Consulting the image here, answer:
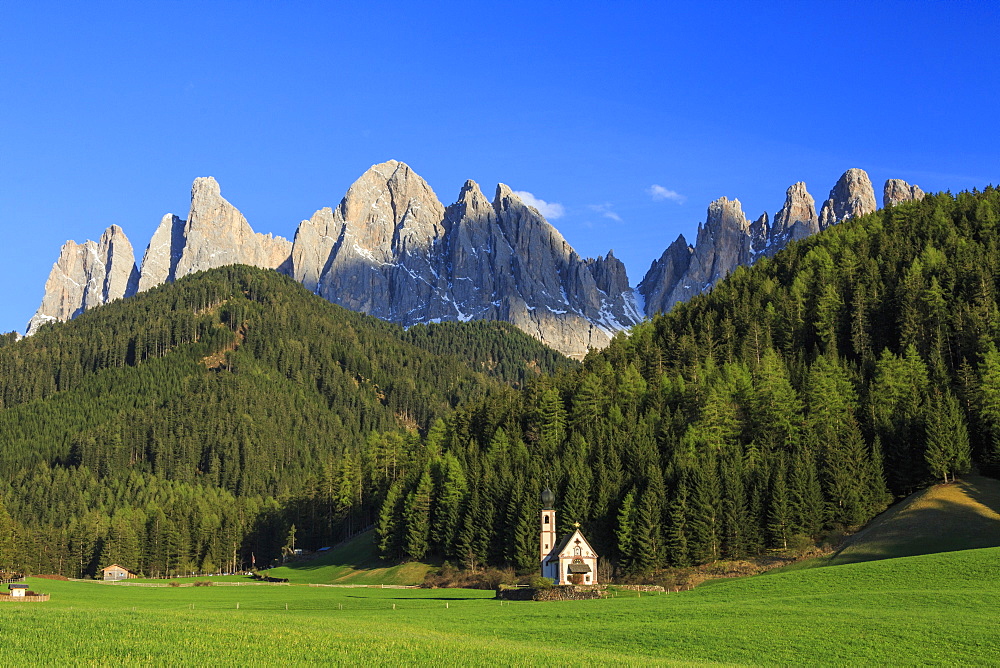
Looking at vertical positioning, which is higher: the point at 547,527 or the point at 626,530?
the point at 547,527

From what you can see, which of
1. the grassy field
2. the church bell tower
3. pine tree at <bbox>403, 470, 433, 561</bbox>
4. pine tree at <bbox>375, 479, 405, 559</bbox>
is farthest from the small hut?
the grassy field

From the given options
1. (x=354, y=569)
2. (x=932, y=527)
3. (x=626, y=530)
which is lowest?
(x=354, y=569)

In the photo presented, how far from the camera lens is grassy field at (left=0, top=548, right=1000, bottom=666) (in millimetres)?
37719

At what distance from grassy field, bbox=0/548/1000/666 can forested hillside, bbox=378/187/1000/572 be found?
2352 centimetres

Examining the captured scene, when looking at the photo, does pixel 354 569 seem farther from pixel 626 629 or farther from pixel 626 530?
pixel 626 629

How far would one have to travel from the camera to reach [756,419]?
11769 cm

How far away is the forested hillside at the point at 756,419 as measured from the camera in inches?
3903

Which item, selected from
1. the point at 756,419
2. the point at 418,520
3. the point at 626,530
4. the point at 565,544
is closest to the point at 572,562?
the point at 565,544

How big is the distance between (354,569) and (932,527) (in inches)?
2973

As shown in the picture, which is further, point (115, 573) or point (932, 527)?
point (115, 573)

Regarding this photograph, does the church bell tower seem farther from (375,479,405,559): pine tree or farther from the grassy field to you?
(375,479,405,559): pine tree

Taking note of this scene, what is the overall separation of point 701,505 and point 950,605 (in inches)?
1750

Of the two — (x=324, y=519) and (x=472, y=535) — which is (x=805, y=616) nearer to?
(x=472, y=535)

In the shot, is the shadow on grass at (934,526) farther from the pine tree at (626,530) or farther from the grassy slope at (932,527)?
the pine tree at (626,530)
